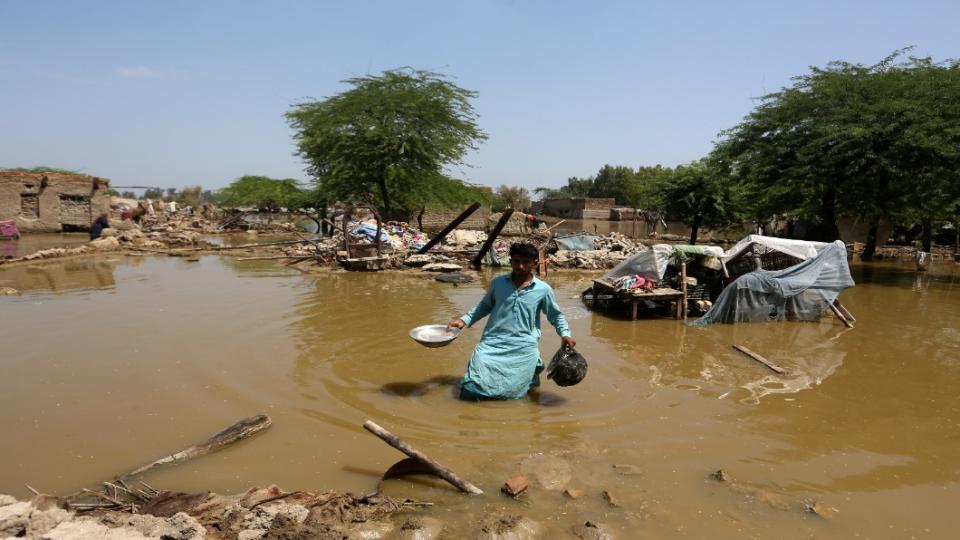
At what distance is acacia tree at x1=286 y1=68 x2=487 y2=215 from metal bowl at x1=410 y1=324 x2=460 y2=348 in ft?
52.2

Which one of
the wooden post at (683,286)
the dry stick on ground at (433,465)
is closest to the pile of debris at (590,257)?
the wooden post at (683,286)

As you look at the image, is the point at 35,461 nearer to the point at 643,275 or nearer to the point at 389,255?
the point at 643,275

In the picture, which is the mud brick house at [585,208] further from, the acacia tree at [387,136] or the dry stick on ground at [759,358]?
the dry stick on ground at [759,358]

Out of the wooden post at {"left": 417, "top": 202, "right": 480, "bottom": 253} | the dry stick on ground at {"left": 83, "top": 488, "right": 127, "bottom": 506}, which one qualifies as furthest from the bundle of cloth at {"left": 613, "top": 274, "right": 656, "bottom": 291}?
the dry stick on ground at {"left": 83, "top": 488, "right": 127, "bottom": 506}

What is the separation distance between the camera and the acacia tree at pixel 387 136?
800 inches

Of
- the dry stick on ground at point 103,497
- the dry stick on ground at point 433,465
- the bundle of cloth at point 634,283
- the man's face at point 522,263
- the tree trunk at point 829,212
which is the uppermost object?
the tree trunk at point 829,212

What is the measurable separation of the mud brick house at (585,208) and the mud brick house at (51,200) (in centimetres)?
3208

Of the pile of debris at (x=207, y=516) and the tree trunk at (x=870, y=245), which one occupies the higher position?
the tree trunk at (x=870, y=245)

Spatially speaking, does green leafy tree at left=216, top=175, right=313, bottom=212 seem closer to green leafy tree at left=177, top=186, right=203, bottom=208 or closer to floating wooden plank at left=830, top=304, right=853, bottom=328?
green leafy tree at left=177, top=186, right=203, bottom=208

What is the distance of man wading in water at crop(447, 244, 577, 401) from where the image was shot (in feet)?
15.3

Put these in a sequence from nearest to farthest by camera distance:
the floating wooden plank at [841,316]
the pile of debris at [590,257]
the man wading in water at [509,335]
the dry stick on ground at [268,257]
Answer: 1. the man wading in water at [509,335]
2. the floating wooden plank at [841,316]
3. the dry stick on ground at [268,257]
4. the pile of debris at [590,257]

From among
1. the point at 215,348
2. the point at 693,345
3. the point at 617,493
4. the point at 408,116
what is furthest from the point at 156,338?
the point at 408,116

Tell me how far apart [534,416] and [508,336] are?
2.35 feet

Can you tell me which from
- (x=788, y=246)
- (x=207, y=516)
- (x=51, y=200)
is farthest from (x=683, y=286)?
(x=51, y=200)
